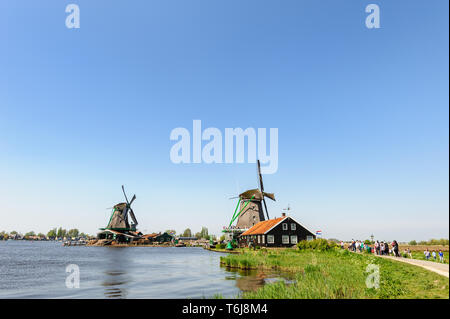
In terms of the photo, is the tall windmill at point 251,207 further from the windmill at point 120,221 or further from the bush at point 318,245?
the windmill at point 120,221

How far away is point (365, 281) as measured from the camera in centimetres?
1248

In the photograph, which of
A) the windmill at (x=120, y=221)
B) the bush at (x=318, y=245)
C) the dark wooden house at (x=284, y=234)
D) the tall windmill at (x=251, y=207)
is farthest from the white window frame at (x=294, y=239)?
the windmill at (x=120, y=221)

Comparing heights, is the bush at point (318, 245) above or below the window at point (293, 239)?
above

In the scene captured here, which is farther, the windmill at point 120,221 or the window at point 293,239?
the windmill at point 120,221

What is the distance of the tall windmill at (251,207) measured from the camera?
63.7 meters

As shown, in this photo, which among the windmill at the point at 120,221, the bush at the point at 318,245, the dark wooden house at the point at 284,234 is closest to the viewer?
the bush at the point at 318,245

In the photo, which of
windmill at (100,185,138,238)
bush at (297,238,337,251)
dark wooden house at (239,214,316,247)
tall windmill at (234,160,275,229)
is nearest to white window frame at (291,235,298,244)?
dark wooden house at (239,214,316,247)

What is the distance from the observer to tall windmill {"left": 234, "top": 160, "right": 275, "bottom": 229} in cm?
6372

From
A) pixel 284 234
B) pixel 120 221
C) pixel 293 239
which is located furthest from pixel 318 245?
pixel 120 221

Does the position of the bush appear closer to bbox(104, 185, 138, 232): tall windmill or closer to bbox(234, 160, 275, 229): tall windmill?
bbox(234, 160, 275, 229): tall windmill

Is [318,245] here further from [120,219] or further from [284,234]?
[120,219]

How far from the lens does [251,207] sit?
2552 inches
